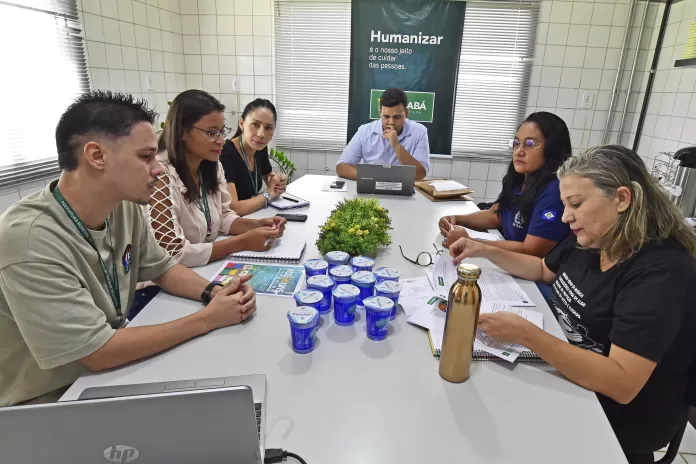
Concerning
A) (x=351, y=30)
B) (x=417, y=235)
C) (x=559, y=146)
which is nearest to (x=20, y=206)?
(x=417, y=235)

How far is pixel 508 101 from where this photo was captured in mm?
3898

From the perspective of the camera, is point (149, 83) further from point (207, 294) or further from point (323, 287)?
point (323, 287)

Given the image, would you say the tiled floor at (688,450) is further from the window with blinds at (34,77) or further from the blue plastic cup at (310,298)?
the window with blinds at (34,77)

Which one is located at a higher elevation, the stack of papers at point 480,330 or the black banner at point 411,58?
the black banner at point 411,58

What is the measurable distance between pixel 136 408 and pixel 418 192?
2388mm

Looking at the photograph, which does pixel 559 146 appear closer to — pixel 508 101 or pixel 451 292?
pixel 451 292

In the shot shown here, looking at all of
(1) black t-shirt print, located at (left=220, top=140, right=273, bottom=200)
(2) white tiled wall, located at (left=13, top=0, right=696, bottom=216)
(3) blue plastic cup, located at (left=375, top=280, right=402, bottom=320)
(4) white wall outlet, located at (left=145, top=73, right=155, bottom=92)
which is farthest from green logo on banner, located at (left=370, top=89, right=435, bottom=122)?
(3) blue plastic cup, located at (left=375, top=280, right=402, bottom=320)

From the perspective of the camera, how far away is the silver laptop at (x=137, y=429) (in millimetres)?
585

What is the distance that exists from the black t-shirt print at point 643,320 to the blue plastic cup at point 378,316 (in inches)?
21.3

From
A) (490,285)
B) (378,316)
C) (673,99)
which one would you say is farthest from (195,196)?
(673,99)

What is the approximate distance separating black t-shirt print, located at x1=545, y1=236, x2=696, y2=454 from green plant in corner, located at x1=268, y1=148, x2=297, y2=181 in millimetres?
3055

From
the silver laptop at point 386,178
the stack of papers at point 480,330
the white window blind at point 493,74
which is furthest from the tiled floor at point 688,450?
the white window blind at point 493,74

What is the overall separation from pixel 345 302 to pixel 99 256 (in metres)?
0.66

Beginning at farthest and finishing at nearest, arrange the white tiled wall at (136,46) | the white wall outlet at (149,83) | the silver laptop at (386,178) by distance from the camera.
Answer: the white wall outlet at (149,83)
the white tiled wall at (136,46)
the silver laptop at (386,178)
